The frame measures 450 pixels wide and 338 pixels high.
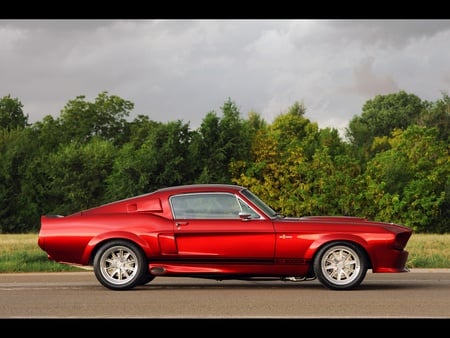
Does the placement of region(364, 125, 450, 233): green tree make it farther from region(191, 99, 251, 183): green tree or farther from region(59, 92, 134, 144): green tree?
region(59, 92, 134, 144): green tree

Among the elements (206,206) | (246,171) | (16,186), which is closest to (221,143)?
(246,171)

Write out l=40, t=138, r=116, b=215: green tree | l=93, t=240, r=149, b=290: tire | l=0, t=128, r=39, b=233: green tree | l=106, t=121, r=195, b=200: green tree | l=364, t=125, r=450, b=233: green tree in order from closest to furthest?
l=93, t=240, r=149, b=290: tire, l=106, t=121, r=195, b=200: green tree, l=364, t=125, r=450, b=233: green tree, l=0, t=128, r=39, b=233: green tree, l=40, t=138, r=116, b=215: green tree

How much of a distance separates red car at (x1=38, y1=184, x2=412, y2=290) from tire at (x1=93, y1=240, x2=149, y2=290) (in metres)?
0.01

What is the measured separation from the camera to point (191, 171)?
56156 mm

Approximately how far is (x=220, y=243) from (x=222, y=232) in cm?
15

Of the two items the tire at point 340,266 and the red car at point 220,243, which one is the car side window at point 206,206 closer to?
the red car at point 220,243

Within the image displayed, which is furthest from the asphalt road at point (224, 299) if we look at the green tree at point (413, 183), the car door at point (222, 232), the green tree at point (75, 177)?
the green tree at point (75, 177)

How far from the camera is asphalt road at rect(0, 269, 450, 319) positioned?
10.2 m

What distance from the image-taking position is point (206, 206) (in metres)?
13.0

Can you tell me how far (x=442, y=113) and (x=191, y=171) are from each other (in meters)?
35.5

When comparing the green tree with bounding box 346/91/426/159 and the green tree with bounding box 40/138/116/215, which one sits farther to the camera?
the green tree with bounding box 346/91/426/159

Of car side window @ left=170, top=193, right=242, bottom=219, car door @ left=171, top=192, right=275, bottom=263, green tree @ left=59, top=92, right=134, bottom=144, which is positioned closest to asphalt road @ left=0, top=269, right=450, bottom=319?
car door @ left=171, top=192, right=275, bottom=263
